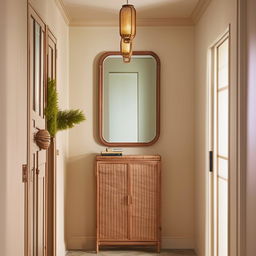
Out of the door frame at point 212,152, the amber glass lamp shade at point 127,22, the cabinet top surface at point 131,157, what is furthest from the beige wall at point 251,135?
the cabinet top surface at point 131,157

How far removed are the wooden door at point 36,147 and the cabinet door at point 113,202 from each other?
1.24m

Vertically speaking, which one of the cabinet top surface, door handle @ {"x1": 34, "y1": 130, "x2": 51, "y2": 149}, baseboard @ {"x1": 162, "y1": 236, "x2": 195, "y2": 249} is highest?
door handle @ {"x1": 34, "y1": 130, "x2": 51, "y2": 149}

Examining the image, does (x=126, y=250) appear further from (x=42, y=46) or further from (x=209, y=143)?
(x=42, y=46)

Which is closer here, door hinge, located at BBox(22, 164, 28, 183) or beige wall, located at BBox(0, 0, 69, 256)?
beige wall, located at BBox(0, 0, 69, 256)

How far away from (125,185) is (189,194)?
76 cm

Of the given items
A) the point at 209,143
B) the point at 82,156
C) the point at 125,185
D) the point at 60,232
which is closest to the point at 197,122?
the point at 209,143

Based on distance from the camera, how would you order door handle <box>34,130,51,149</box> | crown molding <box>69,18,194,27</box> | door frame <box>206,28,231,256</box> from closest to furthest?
door handle <box>34,130,51,149</box>, door frame <box>206,28,231,256</box>, crown molding <box>69,18,194,27</box>

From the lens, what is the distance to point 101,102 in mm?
4816

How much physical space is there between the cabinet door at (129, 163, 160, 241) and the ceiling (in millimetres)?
1586

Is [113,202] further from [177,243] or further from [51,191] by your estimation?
[51,191]

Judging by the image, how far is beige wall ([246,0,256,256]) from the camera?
2570 mm

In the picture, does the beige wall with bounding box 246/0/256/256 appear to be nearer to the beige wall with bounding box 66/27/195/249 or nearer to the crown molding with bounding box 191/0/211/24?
the crown molding with bounding box 191/0/211/24

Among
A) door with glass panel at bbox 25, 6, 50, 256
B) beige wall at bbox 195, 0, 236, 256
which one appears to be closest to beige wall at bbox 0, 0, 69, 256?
door with glass panel at bbox 25, 6, 50, 256

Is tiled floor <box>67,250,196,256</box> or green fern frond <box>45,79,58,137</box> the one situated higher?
green fern frond <box>45,79,58,137</box>
